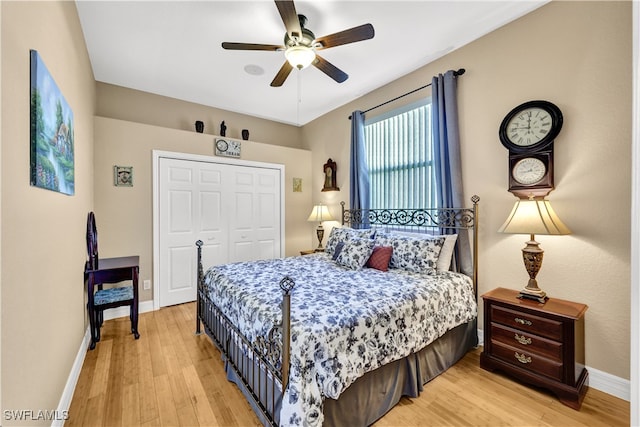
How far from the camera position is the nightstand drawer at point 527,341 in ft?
6.15

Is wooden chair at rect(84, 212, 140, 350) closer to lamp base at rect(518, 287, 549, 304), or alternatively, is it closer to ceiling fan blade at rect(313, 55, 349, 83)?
ceiling fan blade at rect(313, 55, 349, 83)

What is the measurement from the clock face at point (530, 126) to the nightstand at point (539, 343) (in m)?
1.26

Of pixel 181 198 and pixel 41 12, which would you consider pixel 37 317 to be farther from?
pixel 181 198

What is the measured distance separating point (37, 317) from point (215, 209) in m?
2.85

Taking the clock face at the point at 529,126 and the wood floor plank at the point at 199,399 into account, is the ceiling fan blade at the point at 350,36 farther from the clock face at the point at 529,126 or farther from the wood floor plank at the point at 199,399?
the wood floor plank at the point at 199,399

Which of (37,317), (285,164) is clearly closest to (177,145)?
(285,164)

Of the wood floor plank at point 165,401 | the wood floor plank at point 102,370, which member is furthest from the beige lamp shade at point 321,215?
the wood floor plank at point 102,370

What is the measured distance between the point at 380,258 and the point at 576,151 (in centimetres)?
178

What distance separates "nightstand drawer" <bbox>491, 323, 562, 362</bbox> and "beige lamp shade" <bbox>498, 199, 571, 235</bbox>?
766 millimetres

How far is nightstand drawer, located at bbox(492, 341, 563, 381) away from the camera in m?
1.87

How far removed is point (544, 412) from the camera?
1.75m

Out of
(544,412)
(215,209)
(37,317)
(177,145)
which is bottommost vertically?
(544,412)

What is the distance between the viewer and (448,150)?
2.81 m

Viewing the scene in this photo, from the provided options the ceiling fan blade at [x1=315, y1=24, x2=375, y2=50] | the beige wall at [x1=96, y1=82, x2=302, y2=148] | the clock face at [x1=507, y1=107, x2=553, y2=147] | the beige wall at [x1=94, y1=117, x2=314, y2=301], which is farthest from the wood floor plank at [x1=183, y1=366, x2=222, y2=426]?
the beige wall at [x1=96, y1=82, x2=302, y2=148]
